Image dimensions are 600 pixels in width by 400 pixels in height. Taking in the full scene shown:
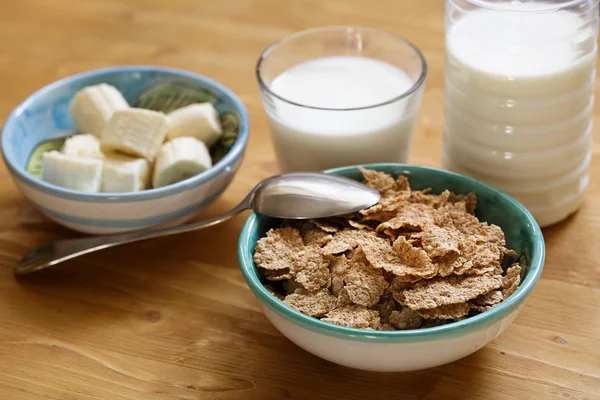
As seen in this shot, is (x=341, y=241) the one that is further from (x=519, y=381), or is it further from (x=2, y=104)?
(x=2, y=104)

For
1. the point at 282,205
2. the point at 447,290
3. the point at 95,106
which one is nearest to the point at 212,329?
the point at 282,205

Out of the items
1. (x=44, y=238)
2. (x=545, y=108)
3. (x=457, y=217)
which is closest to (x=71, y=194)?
(x=44, y=238)

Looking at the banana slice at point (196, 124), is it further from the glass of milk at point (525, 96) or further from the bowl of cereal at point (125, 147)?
the glass of milk at point (525, 96)

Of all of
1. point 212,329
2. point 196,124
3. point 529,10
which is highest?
point 529,10

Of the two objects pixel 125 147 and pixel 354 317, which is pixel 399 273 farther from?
pixel 125 147

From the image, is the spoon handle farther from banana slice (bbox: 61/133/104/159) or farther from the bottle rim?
the bottle rim

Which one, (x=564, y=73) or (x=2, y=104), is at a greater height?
(x=564, y=73)
